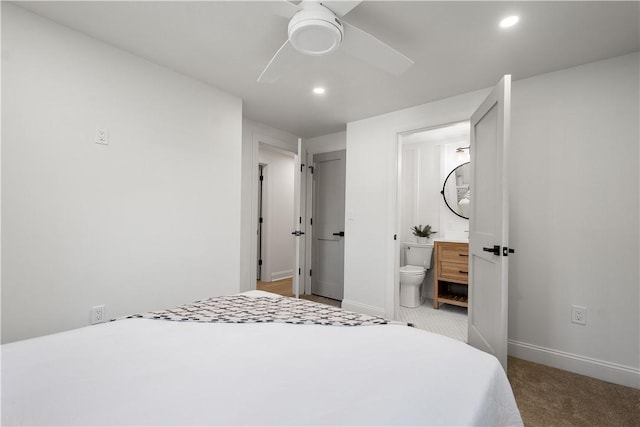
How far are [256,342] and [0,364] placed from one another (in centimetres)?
78

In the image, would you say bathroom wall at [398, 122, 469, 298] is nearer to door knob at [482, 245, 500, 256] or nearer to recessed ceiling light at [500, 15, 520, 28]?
door knob at [482, 245, 500, 256]

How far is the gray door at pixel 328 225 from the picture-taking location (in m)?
4.10

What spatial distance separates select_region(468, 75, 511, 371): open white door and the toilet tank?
4.56 ft

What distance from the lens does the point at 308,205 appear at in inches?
173

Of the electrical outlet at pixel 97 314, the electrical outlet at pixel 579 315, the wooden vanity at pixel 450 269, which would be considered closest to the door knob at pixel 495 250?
the electrical outlet at pixel 579 315

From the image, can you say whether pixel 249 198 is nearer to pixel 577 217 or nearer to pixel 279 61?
pixel 279 61

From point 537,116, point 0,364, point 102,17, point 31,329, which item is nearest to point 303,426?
A: point 0,364

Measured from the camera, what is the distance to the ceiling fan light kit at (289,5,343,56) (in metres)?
1.36

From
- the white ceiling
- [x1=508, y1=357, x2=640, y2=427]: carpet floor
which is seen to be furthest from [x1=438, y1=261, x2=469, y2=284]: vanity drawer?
the white ceiling

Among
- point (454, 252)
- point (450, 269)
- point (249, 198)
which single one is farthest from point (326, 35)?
point (450, 269)

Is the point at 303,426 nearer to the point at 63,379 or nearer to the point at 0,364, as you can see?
the point at 63,379

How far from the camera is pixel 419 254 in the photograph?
13.0 feet

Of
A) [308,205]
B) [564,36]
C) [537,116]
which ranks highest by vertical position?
[564,36]

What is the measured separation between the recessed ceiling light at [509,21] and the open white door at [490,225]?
0.30 meters
